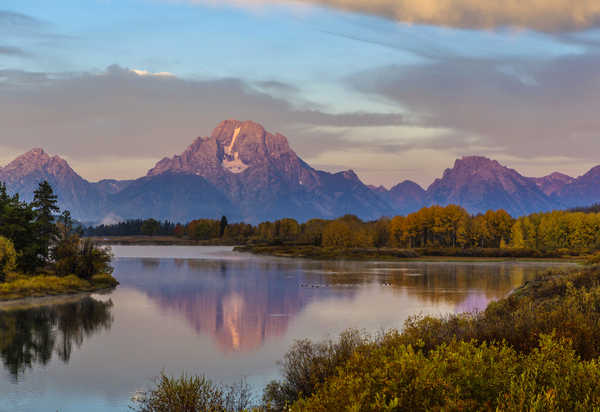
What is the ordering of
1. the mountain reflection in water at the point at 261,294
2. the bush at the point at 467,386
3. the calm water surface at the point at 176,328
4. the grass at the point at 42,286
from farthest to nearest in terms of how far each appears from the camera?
the grass at the point at 42,286, the mountain reflection in water at the point at 261,294, the calm water surface at the point at 176,328, the bush at the point at 467,386

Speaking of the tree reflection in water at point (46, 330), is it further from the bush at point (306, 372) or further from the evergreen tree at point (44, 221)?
the evergreen tree at point (44, 221)

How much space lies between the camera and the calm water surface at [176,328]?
64.3 ft

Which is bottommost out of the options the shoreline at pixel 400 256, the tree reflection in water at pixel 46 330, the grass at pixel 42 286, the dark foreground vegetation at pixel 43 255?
the shoreline at pixel 400 256

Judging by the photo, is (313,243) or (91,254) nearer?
(91,254)

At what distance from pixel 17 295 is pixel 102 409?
28657 mm

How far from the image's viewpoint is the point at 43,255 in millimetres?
51031

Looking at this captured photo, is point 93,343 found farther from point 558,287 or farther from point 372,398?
point 558,287

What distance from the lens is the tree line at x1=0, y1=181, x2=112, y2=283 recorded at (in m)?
47.1

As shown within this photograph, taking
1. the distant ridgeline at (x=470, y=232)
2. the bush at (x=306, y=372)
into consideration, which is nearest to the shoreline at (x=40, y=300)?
the bush at (x=306, y=372)

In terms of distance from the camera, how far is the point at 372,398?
319 inches

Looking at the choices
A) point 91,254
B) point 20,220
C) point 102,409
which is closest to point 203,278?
point 91,254

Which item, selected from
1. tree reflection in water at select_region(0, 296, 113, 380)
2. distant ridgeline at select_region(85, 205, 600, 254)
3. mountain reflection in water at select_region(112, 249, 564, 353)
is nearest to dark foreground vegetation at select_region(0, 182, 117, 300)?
mountain reflection in water at select_region(112, 249, 564, 353)

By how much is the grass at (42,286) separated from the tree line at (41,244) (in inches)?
56.5

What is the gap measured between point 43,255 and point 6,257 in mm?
7023
